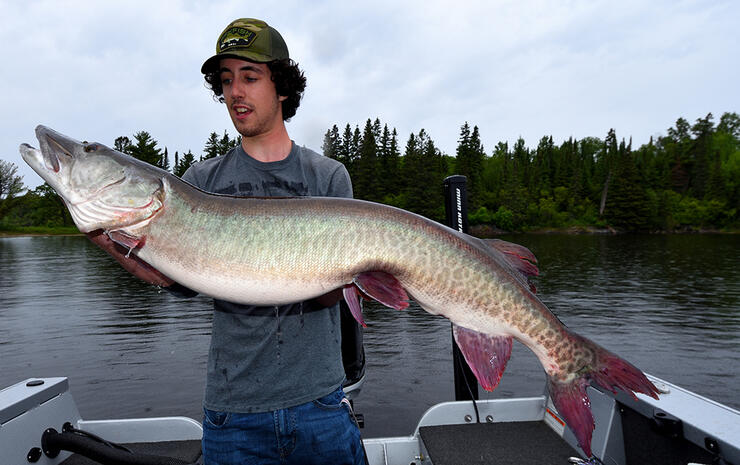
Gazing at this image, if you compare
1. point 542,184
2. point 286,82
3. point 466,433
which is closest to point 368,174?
point 542,184

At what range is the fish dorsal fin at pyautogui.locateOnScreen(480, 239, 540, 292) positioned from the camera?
8.23ft

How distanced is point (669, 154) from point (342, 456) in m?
112

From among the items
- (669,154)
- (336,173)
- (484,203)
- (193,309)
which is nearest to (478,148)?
(484,203)

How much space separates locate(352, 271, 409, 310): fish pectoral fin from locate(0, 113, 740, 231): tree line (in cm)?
6482

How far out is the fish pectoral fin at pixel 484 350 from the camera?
7.67ft

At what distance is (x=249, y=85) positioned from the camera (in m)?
2.70

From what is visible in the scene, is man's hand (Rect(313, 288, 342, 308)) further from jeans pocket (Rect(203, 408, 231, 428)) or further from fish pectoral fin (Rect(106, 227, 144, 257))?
fish pectoral fin (Rect(106, 227, 144, 257))

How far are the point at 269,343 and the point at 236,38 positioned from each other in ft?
5.56

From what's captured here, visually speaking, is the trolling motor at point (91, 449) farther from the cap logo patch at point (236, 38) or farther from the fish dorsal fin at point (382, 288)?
the cap logo patch at point (236, 38)

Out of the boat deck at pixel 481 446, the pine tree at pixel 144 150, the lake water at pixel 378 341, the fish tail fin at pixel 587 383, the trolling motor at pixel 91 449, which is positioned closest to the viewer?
the fish tail fin at pixel 587 383

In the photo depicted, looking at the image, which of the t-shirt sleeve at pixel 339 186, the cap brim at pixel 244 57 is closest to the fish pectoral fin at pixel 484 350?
the t-shirt sleeve at pixel 339 186

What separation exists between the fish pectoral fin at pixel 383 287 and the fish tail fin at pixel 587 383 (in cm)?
86

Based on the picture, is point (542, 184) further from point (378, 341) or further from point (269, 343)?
point (269, 343)

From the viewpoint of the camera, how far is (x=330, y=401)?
255cm
